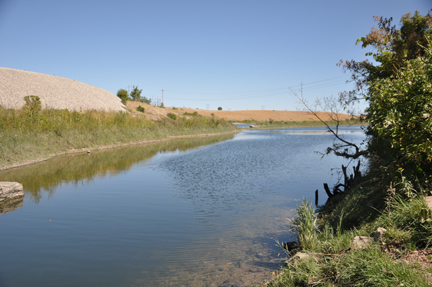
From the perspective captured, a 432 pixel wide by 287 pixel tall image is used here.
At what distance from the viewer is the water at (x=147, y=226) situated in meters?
5.32

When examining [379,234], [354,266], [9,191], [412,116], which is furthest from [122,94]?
[354,266]

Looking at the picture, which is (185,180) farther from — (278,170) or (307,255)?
(307,255)

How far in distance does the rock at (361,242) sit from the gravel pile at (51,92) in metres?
39.2

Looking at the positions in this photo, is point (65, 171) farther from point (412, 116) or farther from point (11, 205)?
point (412, 116)

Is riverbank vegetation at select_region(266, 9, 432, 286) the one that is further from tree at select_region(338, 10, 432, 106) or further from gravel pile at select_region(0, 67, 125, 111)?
gravel pile at select_region(0, 67, 125, 111)

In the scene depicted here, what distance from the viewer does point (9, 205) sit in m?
9.42

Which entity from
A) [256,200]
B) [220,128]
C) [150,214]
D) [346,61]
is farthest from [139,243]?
[220,128]

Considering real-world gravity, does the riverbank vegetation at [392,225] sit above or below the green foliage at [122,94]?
below

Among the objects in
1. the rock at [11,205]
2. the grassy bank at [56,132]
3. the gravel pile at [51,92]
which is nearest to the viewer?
the rock at [11,205]

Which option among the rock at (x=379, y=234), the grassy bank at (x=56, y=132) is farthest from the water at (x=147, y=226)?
the grassy bank at (x=56, y=132)

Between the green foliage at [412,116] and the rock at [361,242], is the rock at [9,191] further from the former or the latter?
the green foliage at [412,116]

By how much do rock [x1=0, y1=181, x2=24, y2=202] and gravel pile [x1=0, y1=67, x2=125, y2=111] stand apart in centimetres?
3066

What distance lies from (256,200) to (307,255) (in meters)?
5.35

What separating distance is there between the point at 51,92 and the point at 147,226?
1728 inches
